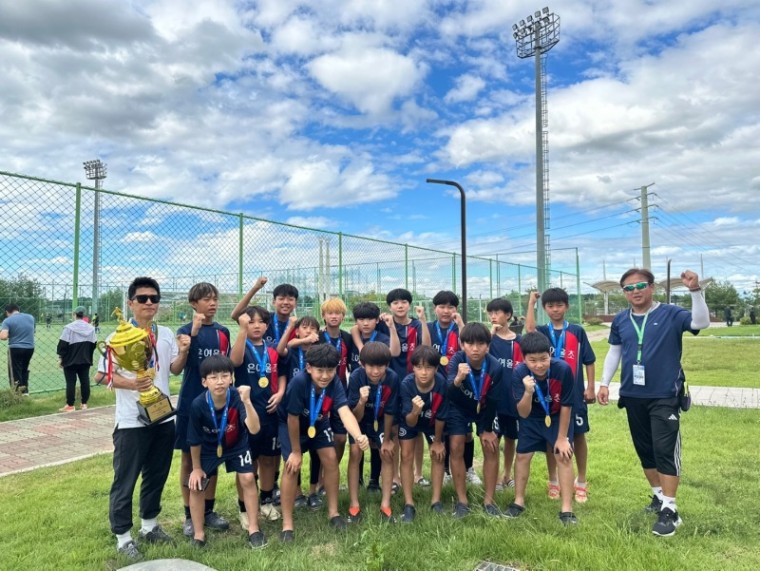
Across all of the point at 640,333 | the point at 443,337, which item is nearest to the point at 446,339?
the point at 443,337

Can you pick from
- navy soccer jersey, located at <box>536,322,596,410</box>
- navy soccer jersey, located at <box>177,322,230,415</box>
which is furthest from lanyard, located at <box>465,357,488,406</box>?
navy soccer jersey, located at <box>177,322,230,415</box>

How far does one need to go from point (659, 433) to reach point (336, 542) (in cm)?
244

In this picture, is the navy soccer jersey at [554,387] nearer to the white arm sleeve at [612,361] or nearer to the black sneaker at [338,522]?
the white arm sleeve at [612,361]

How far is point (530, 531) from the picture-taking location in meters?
3.69

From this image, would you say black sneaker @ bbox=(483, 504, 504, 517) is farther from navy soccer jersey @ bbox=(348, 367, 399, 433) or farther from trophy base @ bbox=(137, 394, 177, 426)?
trophy base @ bbox=(137, 394, 177, 426)

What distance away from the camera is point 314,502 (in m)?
4.44

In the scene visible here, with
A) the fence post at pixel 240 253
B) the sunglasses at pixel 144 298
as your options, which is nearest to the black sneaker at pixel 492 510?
the sunglasses at pixel 144 298

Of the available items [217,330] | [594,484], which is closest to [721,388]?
[594,484]

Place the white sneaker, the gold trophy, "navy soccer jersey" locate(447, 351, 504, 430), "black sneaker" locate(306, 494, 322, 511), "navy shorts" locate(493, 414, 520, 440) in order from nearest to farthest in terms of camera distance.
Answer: the gold trophy, "navy soccer jersey" locate(447, 351, 504, 430), "black sneaker" locate(306, 494, 322, 511), "navy shorts" locate(493, 414, 520, 440), the white sneaker

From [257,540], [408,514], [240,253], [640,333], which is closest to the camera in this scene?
[257,540]

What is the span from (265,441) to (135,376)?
1150 millimetres

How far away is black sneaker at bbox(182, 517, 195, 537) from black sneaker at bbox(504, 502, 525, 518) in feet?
7.60

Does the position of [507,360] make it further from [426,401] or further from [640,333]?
[640,333]

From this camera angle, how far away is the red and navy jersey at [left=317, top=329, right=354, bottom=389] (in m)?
4.54
